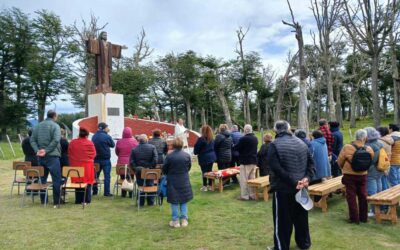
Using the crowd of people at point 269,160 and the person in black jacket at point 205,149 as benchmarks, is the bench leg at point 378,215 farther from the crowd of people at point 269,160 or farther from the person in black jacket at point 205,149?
the person in black jacket at point 205,149

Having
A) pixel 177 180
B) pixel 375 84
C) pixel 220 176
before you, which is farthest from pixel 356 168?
pixel 375 84

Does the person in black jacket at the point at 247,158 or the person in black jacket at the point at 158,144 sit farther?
the person in black jacket at the point at 247,158

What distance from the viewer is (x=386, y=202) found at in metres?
6.14

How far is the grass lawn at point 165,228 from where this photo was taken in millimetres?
5441

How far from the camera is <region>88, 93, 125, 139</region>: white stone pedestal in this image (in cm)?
1592

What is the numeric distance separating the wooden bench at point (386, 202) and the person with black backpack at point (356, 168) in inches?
6.6

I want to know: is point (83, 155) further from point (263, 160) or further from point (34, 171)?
point (263, 160)

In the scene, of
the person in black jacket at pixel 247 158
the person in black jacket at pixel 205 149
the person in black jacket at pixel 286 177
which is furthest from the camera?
the person in black jacket at pixel 205 149

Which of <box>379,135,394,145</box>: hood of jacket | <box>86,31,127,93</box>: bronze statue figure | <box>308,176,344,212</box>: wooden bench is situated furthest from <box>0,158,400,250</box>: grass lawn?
<box>86,31,127,93</box>: bronze statue figure

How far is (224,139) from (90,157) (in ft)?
11.0

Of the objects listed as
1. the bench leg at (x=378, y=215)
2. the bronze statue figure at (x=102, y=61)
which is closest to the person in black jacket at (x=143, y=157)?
the bench leg at (x=378, y=215)

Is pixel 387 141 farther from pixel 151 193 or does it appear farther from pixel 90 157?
pixel 90 157

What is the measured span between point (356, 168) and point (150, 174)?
373cm

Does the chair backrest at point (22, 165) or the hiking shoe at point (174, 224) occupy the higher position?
the chair backrest at point (22, 165)
